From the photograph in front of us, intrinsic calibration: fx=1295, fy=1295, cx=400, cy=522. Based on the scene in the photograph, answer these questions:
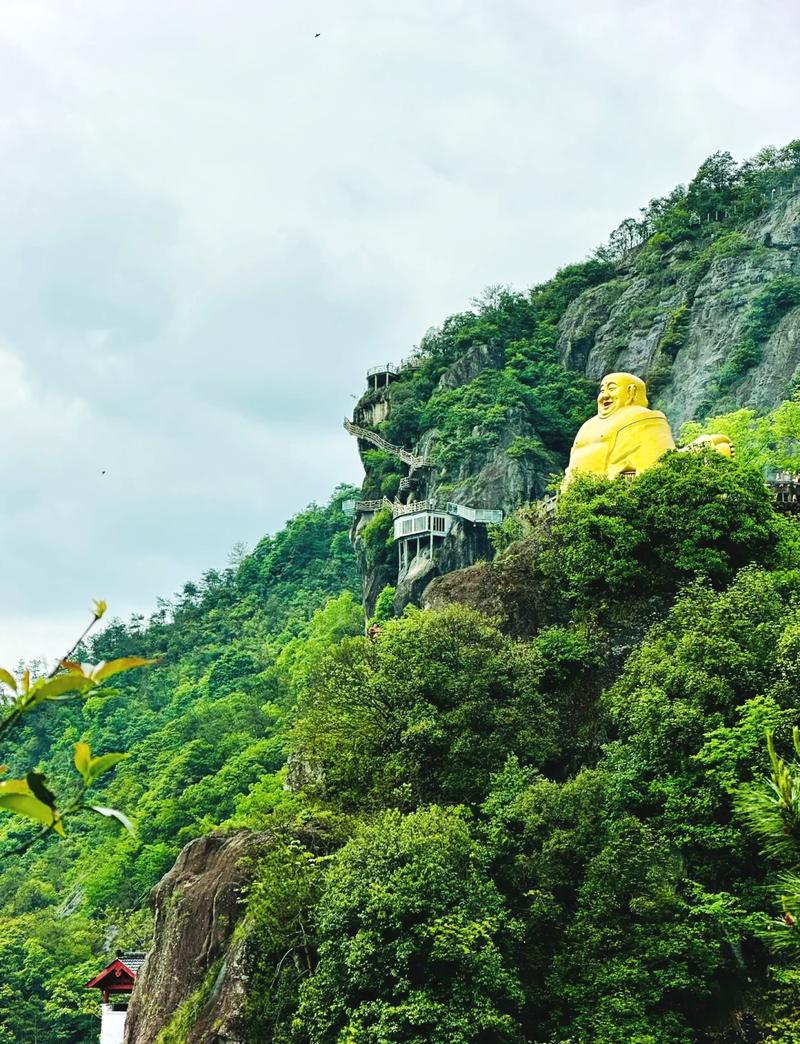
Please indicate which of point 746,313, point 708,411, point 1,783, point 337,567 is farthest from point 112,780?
point 1,783

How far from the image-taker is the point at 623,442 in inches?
1003

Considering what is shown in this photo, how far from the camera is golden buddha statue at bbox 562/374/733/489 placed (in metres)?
25.0

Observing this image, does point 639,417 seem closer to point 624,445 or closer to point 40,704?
point 624,445

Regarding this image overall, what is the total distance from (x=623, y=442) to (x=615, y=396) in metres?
1.66

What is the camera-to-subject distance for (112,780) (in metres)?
48.1

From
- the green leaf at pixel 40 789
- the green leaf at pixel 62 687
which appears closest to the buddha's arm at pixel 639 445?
the green leaf at pixel 62 687

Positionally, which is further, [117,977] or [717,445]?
[717,445]

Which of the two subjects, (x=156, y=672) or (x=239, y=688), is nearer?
(x=239, y=688)

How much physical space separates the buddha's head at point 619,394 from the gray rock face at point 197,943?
12.5m

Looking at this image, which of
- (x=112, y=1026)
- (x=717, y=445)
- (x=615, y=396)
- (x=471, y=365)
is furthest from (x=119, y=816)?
(x=471, y=365)

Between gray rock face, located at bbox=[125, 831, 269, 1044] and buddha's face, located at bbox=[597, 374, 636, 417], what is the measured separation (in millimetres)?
12452

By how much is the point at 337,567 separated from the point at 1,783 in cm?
5643

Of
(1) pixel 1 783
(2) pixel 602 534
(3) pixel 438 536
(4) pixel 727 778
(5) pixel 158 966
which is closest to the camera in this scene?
(1) pixel 1 783

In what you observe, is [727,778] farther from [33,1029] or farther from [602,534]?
[33,1029]
